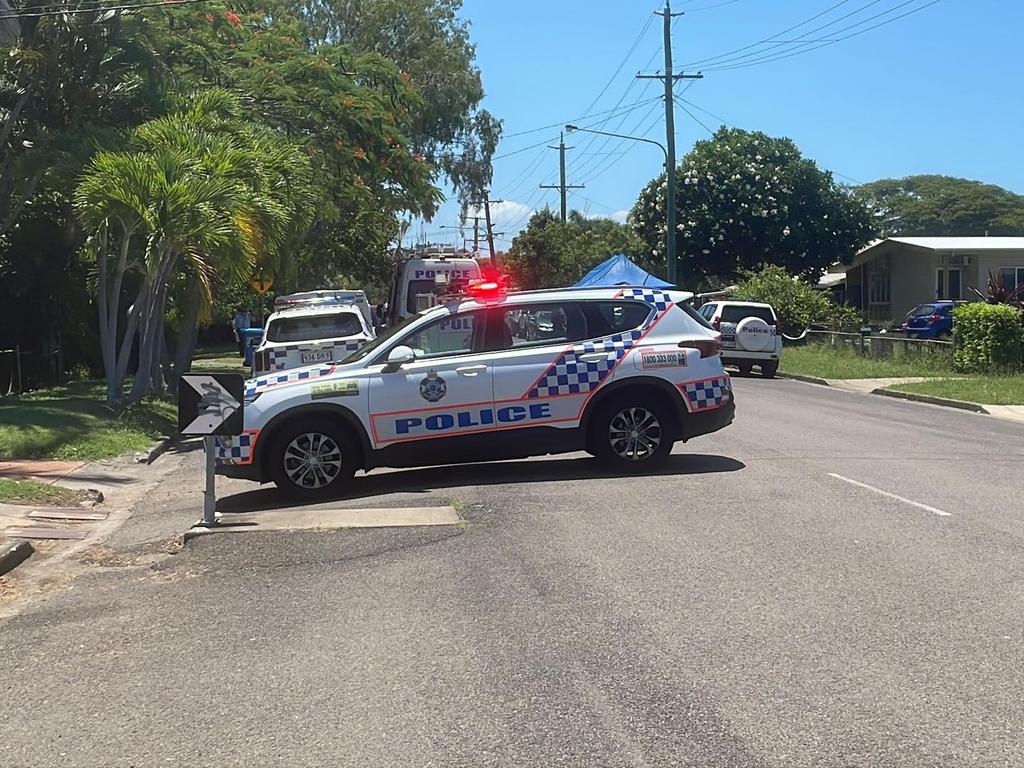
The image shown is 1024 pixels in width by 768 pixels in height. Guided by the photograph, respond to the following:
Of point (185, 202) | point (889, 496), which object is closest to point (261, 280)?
point (185, 202)

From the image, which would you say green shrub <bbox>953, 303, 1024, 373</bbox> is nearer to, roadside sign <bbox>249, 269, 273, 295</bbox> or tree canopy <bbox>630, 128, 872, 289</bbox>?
roadside sign <bbox>249, 269, 273, 295</bbox>

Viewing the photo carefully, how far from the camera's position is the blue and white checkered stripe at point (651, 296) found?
38.3 feet

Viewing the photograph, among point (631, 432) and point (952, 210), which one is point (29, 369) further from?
point (952, 210)

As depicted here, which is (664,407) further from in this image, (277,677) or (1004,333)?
(1004,333)

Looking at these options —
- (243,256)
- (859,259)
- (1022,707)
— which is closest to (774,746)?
(1022,707)

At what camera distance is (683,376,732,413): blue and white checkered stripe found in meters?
11.5

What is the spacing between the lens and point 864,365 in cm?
2959

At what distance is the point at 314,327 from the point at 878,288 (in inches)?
1438

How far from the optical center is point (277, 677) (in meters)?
5.65

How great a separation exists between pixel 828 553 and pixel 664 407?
3.72 meters

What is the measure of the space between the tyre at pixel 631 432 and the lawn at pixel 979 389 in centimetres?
1223

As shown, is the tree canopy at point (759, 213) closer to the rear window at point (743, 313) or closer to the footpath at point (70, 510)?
the rear window at point (743, 313)

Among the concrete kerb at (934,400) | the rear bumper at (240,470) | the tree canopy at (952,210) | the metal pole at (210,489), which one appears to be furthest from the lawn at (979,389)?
the tree canopy at (952,210)

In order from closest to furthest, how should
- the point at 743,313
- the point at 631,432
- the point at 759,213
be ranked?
1. the point at 631,432
2. the point at 743,313
3. the point at 759,213
